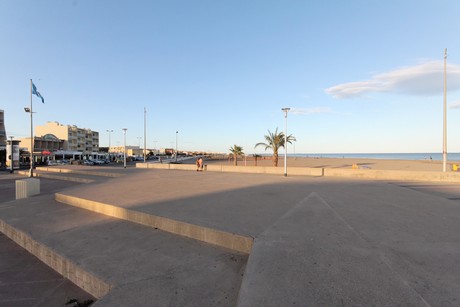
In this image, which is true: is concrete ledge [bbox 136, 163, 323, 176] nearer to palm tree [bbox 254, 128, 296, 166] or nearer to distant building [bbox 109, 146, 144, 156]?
palm tree [bbox 254, 128, 296, 166]

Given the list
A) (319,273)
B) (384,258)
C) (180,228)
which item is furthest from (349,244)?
(180,228)

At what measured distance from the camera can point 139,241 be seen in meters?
5.11

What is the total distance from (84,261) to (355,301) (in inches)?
172

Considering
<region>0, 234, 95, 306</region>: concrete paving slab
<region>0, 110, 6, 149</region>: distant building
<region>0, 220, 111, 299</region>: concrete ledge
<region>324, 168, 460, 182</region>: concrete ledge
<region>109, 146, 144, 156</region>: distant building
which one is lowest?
<region>0, 234, 95, 306</region>: concrete paving slab

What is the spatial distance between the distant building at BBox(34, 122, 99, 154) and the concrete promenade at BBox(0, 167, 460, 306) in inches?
3574

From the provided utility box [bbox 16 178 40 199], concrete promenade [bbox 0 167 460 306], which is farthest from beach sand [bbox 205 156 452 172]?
utility box [bbox 16 178 40 199]

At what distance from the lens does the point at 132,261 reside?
13.6ft

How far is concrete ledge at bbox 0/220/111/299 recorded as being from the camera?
3669mm

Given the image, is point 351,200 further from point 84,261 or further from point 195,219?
point 84,261

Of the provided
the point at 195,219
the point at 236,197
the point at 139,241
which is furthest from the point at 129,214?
the point at 236,197

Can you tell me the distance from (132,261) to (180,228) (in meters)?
1.38

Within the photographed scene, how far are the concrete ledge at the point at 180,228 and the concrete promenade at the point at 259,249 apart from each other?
1.0 inches

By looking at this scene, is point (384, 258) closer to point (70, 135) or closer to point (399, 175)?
point (399, 175)

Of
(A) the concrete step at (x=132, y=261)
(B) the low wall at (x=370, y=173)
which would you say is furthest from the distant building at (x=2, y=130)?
(A) the concrete step at (x=132, y=261)
